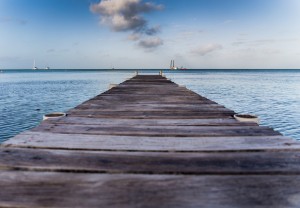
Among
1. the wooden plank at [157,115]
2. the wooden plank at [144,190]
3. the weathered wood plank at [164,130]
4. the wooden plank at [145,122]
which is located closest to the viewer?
the wooden plank at [144,190]

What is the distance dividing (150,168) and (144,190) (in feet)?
1.28

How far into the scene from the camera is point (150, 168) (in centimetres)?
217

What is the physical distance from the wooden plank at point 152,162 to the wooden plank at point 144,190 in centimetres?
10

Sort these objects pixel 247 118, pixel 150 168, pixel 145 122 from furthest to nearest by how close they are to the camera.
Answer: pixel 145 122 → pixel 247 118 → pixel 150 168

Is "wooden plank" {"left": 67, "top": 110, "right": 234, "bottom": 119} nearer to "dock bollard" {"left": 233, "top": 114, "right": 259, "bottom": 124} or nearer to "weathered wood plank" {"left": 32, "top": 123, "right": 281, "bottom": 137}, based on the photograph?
"dock bollard" {"left": 233, "top": 114, "right": 259, "bottom": 124}

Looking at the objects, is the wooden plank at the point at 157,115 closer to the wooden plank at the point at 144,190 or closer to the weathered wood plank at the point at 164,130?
the weathered wood plank at the point at 164,130

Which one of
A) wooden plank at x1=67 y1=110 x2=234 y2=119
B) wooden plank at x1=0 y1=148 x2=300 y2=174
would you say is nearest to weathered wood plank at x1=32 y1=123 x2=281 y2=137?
wooden plank at x1=0 y1=148 x2=300 y2=174

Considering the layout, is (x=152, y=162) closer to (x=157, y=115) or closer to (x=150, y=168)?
(x=150, y=168)

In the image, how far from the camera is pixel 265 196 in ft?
5.57

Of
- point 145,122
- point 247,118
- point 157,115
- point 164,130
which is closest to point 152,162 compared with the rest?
point 164,130

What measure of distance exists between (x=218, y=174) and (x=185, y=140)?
984mm

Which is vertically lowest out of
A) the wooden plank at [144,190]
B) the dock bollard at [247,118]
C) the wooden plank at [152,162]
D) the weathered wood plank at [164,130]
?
the wooden plank at [144,190]

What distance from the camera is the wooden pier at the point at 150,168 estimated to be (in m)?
1.67

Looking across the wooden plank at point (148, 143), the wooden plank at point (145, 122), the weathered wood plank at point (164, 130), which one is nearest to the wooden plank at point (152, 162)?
the wooden plank at point (148, 143)
